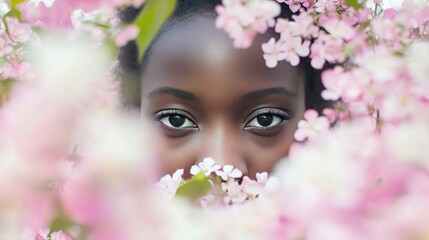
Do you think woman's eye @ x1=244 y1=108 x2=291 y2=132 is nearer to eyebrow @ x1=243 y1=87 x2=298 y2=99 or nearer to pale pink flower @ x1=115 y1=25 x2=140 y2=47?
eyebrow @ x1=243 y1=87 x2=298 y2=99

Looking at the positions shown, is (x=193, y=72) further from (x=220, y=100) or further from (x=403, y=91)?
(x=403, y=91)

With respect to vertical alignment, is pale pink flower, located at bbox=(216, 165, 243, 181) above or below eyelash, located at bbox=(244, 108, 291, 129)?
below

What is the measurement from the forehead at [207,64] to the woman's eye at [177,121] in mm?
53

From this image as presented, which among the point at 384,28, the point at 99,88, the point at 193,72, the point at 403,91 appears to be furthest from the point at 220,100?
the point at 99,88

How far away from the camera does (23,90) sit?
0.36 metres

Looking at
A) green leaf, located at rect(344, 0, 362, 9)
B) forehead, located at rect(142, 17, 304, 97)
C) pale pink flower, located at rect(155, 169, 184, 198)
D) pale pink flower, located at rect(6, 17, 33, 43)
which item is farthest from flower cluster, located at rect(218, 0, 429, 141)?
pale pink flower, located at rect(6, 17, 33, 43)

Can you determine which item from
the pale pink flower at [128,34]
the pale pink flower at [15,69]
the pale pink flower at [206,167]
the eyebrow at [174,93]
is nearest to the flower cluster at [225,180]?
the pale pink flower at [206,167]

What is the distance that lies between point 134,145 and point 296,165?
0.34 feet

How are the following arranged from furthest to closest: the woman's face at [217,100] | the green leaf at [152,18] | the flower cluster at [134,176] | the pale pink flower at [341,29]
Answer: the woman's face at [217,100] < the pale pink flower at [341,29] < the green leaf at [152,18] < the flower cluster at [134,176]

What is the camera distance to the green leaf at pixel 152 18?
46 centimetres

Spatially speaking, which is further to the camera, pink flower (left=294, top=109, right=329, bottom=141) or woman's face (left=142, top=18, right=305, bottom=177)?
woman's face (left=142, top=18, right=305, bottom=177)

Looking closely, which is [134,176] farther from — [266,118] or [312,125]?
[266,118]

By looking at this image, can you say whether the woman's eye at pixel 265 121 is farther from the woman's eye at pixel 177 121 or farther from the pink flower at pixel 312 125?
the pink flower at pixel 312 125

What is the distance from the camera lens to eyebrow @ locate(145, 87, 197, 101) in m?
1.08
